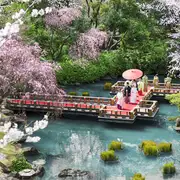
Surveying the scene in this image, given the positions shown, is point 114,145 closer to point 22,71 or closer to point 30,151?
point 30,151

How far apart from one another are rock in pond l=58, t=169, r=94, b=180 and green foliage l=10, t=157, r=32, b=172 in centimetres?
110

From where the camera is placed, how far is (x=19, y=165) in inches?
527

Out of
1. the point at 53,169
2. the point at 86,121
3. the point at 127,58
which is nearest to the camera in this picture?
the point at 53,169

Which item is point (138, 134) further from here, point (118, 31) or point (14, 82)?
point (118, 31)

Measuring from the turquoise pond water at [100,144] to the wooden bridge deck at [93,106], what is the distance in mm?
363

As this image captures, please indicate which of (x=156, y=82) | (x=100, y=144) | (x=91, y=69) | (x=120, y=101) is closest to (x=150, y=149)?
(x=100, y=144)

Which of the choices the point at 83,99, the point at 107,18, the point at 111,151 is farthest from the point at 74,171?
the point at 107,18

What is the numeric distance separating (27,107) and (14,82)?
409 cm

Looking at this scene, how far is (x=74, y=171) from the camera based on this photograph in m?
13.8

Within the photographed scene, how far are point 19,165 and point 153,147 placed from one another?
15.9ft

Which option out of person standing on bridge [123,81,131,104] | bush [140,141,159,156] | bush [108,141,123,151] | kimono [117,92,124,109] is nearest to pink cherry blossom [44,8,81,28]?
person standing on bridge [123,81,131,104]

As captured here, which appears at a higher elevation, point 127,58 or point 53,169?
point 127,58

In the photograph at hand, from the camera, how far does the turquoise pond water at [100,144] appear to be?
46.5 feet

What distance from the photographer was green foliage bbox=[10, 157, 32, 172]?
13305 mm
